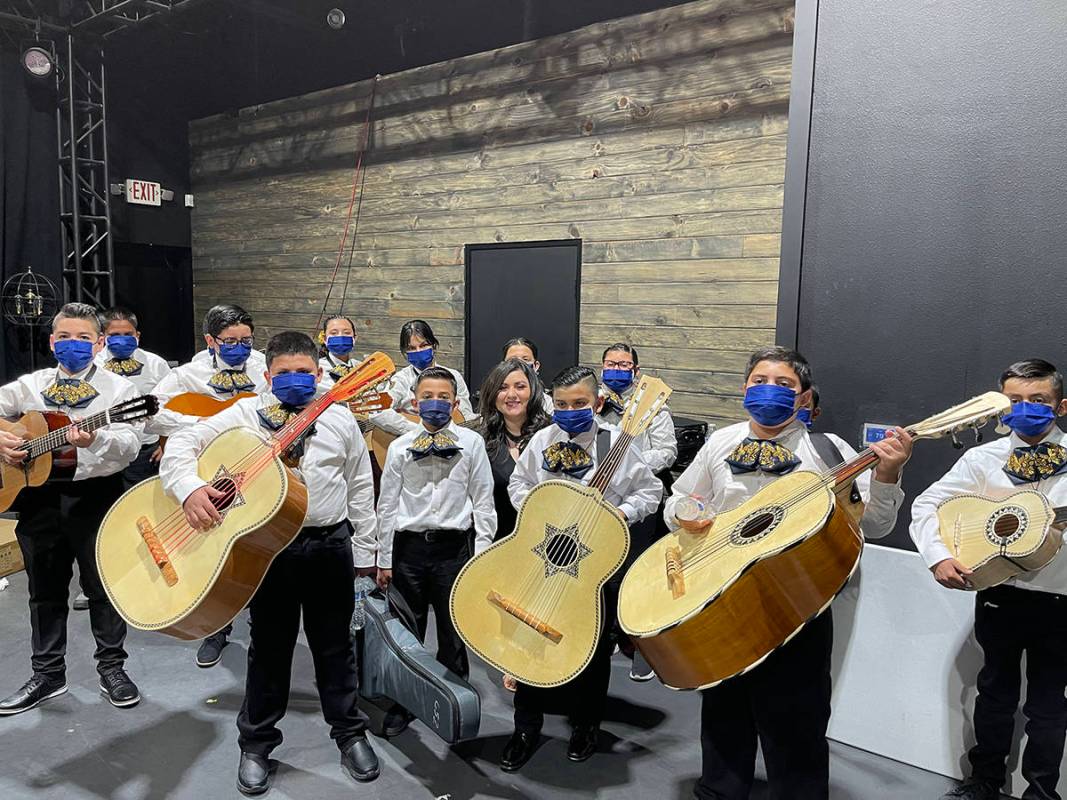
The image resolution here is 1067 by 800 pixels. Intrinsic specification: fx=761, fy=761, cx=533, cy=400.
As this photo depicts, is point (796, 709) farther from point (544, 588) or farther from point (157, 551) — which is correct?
point (157, 551)

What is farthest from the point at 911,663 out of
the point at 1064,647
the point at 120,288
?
the point at 120,288

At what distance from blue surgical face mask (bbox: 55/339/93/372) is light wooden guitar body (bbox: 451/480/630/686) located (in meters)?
1.91

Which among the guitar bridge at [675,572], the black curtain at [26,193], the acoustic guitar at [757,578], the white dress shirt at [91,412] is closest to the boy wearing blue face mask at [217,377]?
the white dress shirt at [91,412]

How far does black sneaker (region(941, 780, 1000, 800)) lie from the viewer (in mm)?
2559

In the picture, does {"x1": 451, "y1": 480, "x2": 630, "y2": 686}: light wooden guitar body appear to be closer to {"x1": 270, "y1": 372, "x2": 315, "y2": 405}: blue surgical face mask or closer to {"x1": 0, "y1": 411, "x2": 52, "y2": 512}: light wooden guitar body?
{"x1": 270, "y1": 372, "x2": 315, "y2": 405}: blue surgical face mask

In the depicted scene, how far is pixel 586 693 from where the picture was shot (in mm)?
2912

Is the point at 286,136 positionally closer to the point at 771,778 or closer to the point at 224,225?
the point at 224,225

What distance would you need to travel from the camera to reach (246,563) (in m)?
2.23

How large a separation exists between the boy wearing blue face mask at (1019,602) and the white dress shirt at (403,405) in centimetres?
244

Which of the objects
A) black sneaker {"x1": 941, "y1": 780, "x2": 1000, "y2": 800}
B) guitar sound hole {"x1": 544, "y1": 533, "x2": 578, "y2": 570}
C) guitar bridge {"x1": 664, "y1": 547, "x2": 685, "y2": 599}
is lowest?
black sneaker {"x1": 941, "y1": 780, "x2": 1000, "y2": 800}

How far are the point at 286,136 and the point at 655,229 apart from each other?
13.4 ft

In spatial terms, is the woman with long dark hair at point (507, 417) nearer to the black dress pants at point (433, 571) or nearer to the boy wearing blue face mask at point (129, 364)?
the black dress pants at point (433, 571)

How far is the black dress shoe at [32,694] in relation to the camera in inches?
123

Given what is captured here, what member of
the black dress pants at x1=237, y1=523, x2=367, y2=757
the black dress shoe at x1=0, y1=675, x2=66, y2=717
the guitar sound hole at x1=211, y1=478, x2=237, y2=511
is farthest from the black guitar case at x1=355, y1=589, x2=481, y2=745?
the black dress shoe at x1=0, y1=675, x2=66, y2=717
